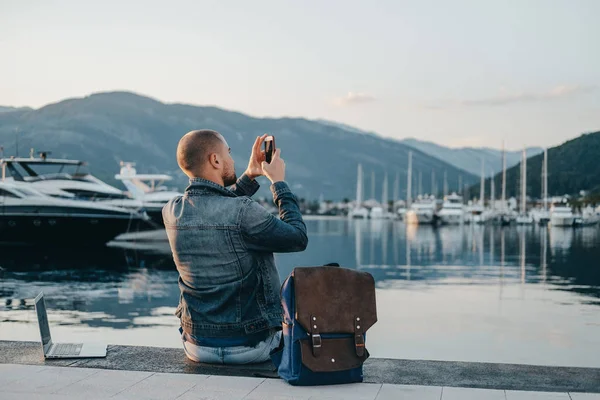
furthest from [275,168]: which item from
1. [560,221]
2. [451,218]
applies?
[451,218]

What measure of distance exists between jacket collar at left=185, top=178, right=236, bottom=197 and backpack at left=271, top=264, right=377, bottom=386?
0.71 metres

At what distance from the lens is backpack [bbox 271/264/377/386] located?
4363mm

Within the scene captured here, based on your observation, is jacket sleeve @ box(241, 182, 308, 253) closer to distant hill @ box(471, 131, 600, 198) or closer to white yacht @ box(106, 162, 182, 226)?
white yacht @ box(106, 162, 182, 226)

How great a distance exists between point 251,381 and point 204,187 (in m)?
1.13

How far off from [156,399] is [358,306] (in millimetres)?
1164

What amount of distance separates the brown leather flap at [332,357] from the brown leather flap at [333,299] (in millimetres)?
69

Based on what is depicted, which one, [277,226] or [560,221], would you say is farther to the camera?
[560,221]

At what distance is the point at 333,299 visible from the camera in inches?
Answer: 174

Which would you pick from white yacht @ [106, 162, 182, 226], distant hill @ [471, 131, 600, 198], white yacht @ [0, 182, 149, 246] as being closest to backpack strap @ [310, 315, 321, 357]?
white yacht @ [0, 182, 149, 246]

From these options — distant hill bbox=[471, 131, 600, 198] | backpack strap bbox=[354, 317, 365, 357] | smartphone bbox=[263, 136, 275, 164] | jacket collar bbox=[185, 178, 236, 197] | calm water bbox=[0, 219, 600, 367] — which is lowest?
calm water bbox=[0, 219, 600, 367]

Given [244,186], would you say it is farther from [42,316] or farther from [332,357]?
[42,316]

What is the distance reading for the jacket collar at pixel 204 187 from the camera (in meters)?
4.75

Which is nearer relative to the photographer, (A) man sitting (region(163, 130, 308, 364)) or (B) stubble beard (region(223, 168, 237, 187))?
(A) man sitting (region(163, 130, 308, 364))

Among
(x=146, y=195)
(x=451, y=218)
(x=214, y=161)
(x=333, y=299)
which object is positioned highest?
(x=146, y=195)
